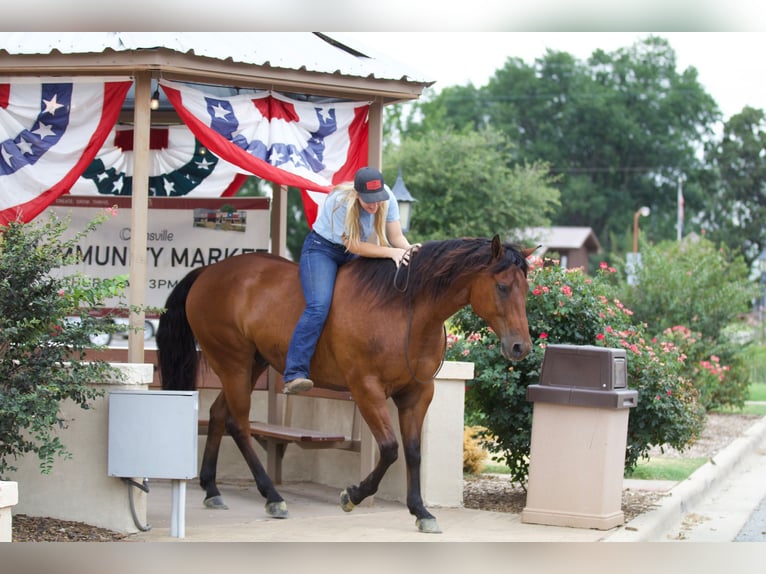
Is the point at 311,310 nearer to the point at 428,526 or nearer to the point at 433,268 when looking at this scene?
the point at 433,268

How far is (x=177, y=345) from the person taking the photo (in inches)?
354

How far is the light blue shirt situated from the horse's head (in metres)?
0.99

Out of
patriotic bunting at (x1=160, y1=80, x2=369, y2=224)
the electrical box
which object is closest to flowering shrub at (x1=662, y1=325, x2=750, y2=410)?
patriotic bunting at (x1=160, y1=80, x2=369, y2=224)

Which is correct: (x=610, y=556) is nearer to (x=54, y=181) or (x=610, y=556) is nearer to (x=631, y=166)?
(x=54, y=181)

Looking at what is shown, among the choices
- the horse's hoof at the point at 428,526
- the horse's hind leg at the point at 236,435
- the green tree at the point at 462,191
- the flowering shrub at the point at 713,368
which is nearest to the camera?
the horse's hoof at the point at 428,526

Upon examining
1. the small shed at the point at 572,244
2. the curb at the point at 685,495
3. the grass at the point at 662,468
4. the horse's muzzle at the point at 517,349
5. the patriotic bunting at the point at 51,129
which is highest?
the small shed at the point at 572,244

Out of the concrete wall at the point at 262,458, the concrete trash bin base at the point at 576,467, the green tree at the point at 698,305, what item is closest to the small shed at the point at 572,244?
the green tree at the point at 698,305

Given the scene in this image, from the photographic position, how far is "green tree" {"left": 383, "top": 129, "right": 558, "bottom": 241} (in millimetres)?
43812

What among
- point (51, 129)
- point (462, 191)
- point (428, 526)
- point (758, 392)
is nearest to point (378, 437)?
point (428, 526)

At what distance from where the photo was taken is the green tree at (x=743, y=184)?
7188 centimetres

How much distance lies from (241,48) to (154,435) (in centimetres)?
312

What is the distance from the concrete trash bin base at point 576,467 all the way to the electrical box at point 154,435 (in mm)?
2625

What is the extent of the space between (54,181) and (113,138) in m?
2.63

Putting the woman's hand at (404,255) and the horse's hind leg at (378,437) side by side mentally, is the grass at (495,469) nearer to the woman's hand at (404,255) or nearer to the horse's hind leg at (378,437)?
the horse's hind leg at (378,437)
